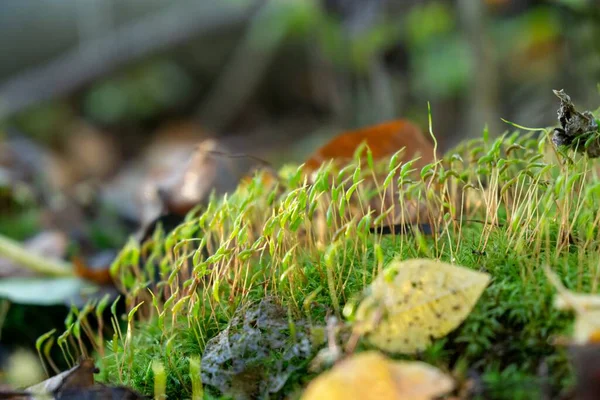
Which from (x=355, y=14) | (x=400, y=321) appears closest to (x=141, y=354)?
(x=400, y=321)

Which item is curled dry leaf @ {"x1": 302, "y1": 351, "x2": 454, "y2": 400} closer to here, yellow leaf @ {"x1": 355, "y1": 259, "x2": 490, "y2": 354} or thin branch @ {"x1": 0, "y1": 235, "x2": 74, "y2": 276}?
yellow leaf @ {"x1": 355, "y1": 259, "x2": 490, "y2": 354}

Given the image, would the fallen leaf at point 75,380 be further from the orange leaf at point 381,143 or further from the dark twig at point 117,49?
the dark twig at point 117,49

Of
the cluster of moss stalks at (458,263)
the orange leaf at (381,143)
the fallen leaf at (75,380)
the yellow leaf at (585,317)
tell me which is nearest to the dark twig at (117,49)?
the orange leaf at (381,143)

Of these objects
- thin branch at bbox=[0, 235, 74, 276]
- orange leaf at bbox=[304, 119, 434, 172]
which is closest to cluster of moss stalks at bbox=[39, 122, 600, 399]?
orange leaf at bbox=[304, 119, 434, 172]

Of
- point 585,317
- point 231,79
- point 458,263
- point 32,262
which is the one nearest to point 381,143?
point 458,263

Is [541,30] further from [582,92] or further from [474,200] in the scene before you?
[474,200]

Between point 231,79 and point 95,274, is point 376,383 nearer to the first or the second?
point 95,274
